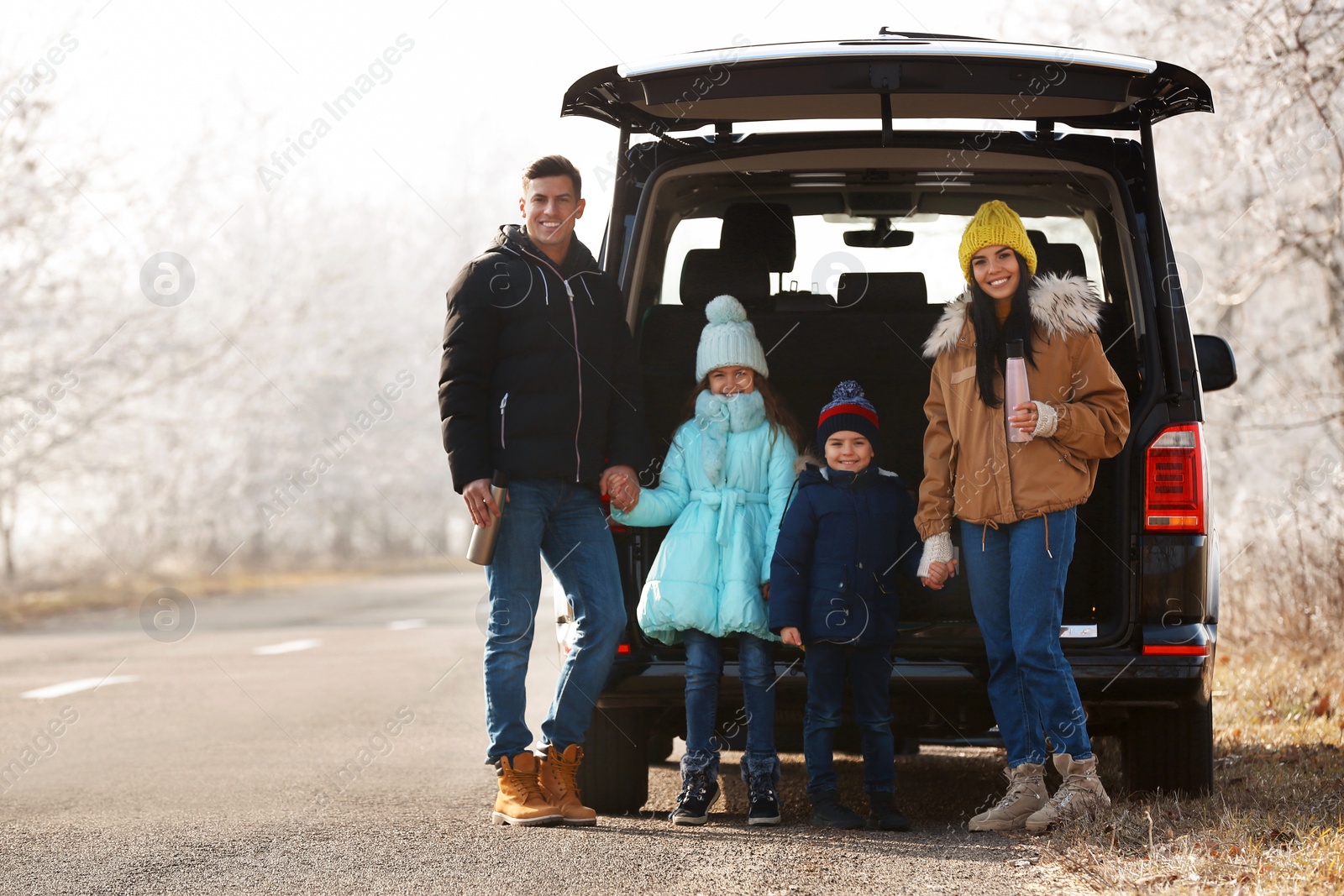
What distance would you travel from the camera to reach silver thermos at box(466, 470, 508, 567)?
16.6 ft

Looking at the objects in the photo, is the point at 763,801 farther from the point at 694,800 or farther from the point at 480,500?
the point at 480,500

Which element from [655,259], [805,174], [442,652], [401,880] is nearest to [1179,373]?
[805,174]

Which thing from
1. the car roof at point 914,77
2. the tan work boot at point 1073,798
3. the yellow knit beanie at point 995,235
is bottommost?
the tan work boot at point 1073,798

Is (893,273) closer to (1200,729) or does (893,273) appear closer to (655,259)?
(655,259)

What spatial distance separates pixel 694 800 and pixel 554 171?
2.01 meters

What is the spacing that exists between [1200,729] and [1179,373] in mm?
1086

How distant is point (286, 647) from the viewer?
41.8 feet

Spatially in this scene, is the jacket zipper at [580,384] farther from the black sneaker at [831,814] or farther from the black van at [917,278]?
the black sneaker at [831,814]

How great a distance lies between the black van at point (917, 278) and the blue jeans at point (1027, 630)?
0.31 feet

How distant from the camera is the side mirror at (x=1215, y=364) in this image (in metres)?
5.47

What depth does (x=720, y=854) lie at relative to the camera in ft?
14.7

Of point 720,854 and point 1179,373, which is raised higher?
point 1179,373

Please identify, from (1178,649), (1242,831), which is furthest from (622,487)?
(1242,831)

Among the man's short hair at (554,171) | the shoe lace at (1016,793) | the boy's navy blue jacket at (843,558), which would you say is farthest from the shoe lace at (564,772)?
the man's short hair at (554,171)
